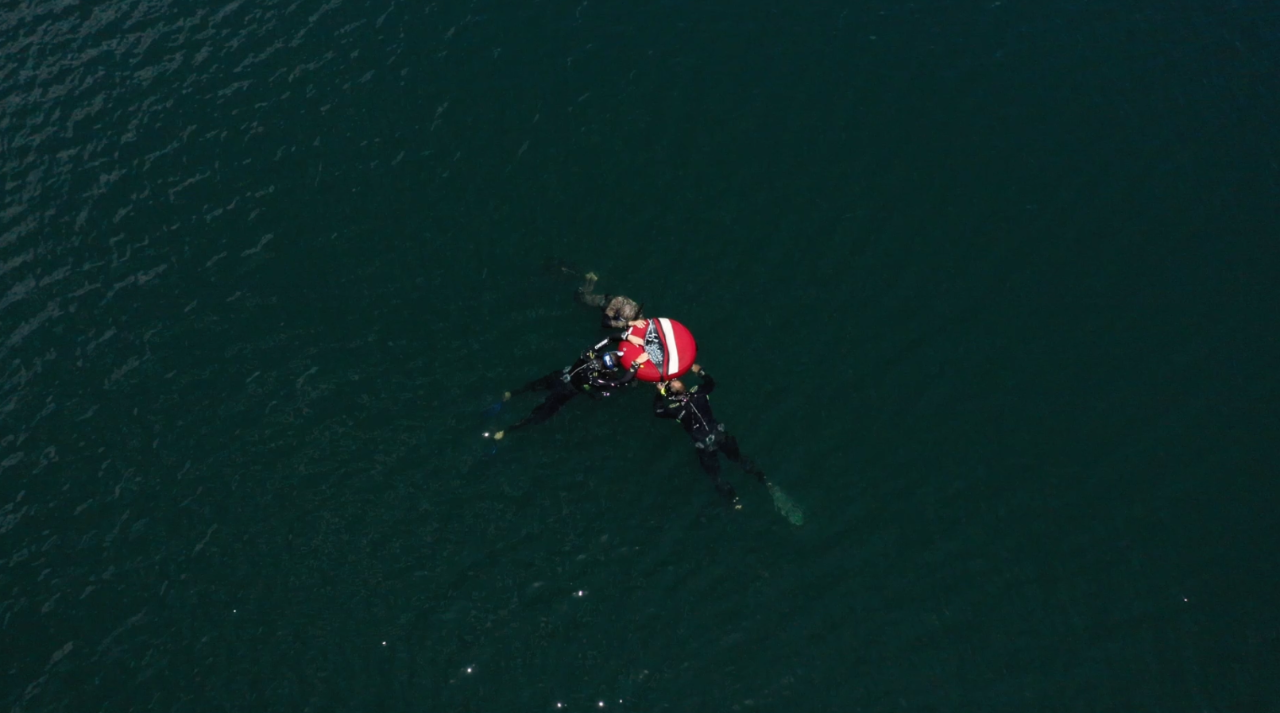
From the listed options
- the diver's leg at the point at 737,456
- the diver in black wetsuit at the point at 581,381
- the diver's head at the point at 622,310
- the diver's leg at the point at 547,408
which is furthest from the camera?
the diver's head at the point at 622,310

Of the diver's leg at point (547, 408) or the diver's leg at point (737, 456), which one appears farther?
the diver's leg at point (547, 408)

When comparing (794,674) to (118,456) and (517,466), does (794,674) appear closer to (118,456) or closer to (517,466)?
(517,466)

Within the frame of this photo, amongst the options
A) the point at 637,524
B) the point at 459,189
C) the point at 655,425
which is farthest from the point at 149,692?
the point at 459,189

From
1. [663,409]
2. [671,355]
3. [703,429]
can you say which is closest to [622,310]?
[671,355]

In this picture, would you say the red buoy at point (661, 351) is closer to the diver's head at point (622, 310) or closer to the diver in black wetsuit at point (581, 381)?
the diver in black wetsuit at point (581, 381)

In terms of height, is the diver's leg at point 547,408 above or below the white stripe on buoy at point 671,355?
below

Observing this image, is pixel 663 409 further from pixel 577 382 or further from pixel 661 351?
pixel 577 382

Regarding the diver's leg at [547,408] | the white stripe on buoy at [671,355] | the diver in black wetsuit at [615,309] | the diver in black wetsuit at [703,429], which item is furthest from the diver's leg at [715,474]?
the diver in black wetsuit at [615,309]
